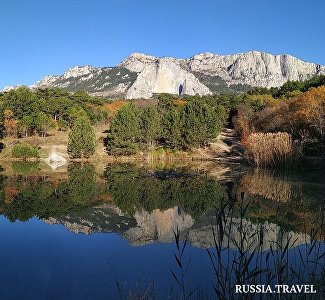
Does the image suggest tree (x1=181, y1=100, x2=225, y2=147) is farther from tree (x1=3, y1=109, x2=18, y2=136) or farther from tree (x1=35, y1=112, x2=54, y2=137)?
tree (x1=3, y1=109, x2=18, y2=136)

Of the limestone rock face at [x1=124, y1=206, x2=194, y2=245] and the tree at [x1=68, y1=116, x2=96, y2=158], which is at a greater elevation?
the tree at [x1=68, y1=116, x2=96, y2=158]

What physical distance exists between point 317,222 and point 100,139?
4323cm

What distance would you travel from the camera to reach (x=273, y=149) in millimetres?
30297

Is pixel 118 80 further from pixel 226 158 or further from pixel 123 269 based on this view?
pixel 123 269

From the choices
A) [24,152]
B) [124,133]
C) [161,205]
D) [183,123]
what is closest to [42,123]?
[24,152]

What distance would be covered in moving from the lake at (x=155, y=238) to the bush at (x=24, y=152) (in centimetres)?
2141

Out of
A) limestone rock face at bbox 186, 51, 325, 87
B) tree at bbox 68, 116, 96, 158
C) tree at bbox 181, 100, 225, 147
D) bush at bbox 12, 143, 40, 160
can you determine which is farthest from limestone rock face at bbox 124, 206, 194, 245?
limestone rock face at bbox 186, 51, 325, 87

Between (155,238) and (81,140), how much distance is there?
111 ft

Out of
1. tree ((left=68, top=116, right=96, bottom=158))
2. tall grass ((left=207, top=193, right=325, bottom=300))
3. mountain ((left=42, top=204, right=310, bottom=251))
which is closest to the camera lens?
tall grass ((left=207, top=193, right=325, bottom=300))

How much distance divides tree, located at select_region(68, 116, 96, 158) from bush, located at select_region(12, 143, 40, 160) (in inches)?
164

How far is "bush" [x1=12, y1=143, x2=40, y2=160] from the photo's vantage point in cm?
4376

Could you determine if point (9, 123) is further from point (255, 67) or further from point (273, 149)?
point (255, 67)

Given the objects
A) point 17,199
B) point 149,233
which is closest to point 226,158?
point 17,199

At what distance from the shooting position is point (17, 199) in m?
17.5
